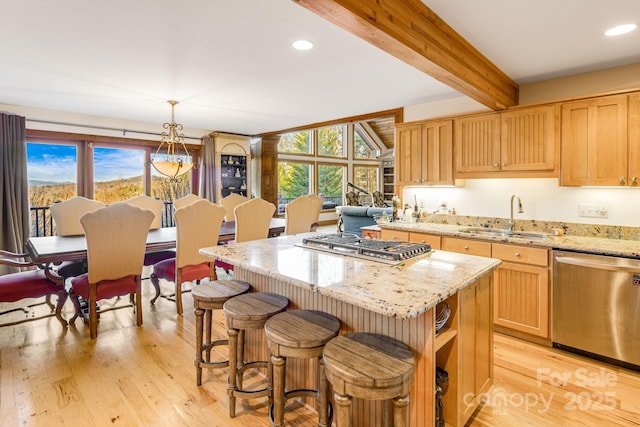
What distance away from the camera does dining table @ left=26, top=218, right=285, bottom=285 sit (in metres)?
2.73

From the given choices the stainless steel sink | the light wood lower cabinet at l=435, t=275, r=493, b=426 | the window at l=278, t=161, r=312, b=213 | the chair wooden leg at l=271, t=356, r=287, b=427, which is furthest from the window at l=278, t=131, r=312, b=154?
the chair wooden leg at l=271, t=356, r=287, b=427

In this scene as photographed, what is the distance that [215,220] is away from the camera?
3.41 meters

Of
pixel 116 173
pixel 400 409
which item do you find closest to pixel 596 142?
pixel 400 409

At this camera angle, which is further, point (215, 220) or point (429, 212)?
point (429, 212)

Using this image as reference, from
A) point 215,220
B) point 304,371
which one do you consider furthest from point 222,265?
point 304,371

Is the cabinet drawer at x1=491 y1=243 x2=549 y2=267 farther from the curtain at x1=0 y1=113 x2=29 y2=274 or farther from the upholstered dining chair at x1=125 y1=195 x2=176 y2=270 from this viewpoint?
the curtain at x1=0 y1=113 x2=29 y2=274

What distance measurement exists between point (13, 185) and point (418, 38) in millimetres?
5272

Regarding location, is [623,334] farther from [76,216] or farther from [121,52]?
[76,216]

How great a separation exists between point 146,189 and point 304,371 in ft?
16.7

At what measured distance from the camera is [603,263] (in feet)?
7.78

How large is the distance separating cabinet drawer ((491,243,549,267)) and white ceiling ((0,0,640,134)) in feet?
5.16

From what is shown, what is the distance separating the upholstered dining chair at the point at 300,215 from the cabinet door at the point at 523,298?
239 centimetres

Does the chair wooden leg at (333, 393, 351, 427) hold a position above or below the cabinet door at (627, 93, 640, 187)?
below

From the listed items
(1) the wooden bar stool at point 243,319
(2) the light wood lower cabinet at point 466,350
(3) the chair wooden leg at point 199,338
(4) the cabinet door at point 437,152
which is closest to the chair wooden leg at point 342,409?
(2) the light wood lower cabinet at point 466,350
